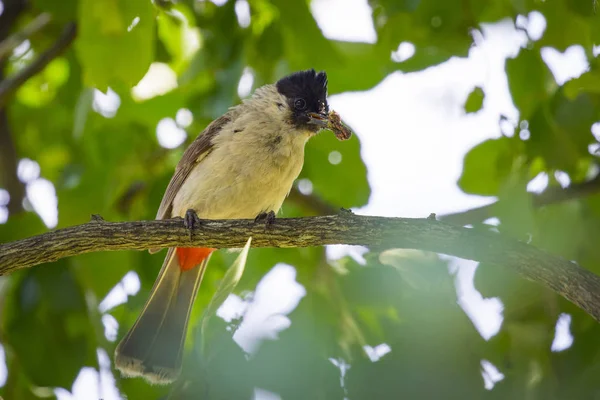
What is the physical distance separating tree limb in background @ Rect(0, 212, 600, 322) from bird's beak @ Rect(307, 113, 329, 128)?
0.89m

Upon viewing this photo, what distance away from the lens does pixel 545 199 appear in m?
3.04

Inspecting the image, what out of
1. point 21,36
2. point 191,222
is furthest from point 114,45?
point 21,36

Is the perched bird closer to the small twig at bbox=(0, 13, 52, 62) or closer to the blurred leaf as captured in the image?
the blurred leaf

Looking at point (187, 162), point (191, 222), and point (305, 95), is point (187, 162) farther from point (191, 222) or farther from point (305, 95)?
point (191, 222)

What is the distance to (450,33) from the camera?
306 cm

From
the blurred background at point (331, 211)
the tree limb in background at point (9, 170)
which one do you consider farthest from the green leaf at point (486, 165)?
the tree limb in background at point (9, 170)

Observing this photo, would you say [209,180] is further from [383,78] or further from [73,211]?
[383,78]

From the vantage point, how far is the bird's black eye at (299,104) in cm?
384

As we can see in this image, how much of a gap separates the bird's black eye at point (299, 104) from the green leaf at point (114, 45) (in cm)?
121

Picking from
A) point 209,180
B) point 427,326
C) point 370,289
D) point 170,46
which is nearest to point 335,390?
point 427,326

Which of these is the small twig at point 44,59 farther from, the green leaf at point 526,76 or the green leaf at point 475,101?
the green leaf at point 526,76

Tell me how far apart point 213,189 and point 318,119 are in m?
0.60

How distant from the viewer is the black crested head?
3715 millimetres

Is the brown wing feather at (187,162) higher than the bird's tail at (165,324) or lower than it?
higher
